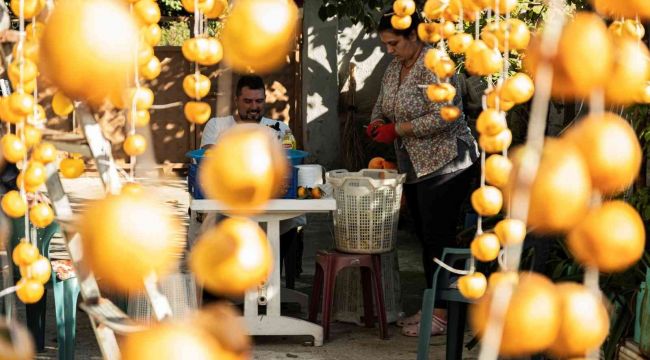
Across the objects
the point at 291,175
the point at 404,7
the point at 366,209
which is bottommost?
the point at 366,209

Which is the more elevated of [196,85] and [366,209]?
[196,85]

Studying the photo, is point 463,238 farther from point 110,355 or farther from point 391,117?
point 110,355

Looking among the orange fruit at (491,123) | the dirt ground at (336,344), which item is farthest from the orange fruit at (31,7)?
the dirt ground at (336,344)

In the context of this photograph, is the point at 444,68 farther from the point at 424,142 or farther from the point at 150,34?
the point at 424,142

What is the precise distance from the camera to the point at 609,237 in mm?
843

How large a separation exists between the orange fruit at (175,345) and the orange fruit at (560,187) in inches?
12.0

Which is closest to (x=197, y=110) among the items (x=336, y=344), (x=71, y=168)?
(x=71, y=168)

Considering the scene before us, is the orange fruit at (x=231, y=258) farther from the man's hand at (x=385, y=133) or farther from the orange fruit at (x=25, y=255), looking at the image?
the man's hand at (x=385, y=133)

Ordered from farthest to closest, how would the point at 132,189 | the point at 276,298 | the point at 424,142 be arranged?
the point at 276,298 → the point at 424,142 → the point at 132,189

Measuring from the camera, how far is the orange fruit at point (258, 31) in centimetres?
75

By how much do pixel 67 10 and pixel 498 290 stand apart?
453 millimetres

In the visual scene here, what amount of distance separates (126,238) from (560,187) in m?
0.37

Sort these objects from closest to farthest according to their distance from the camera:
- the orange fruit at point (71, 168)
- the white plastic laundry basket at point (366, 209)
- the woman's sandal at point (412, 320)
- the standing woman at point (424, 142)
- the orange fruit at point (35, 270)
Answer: the orange fruit at point (71, 168), the orange fruit at point (35, 270), the standing woman at point (424, 142), the white plastic laundry basket at point (366, 209), the woman's sandal at point (412, 320)

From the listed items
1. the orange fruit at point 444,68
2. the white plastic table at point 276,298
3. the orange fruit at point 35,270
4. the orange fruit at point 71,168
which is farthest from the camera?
the white plastic table at point 276,298
